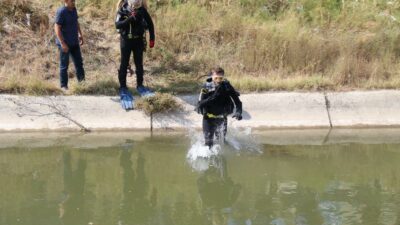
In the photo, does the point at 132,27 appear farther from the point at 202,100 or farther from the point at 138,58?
the point at 202,100

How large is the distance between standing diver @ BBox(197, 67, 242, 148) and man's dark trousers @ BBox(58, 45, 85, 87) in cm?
313

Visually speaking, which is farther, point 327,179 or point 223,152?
point 223,152

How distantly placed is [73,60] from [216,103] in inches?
136

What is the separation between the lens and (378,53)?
499 inches

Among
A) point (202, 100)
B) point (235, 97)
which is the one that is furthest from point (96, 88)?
point (235, 97)

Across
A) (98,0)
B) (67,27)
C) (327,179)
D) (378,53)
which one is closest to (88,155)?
A: (67,27)

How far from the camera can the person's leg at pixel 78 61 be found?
10797 millimetres

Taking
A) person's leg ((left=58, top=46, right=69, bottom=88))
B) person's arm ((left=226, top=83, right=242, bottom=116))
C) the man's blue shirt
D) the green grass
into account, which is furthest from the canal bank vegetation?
person's arm ((left=226, top=83, right=242, bottom=116))

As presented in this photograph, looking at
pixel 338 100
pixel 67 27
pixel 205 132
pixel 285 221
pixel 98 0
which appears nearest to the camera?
pixel 285 221

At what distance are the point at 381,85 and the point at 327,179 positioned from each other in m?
4.18

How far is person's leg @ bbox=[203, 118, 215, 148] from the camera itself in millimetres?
8953

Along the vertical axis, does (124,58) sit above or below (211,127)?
above

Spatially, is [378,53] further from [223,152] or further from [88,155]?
[88,155]

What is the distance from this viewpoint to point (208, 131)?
899cm
